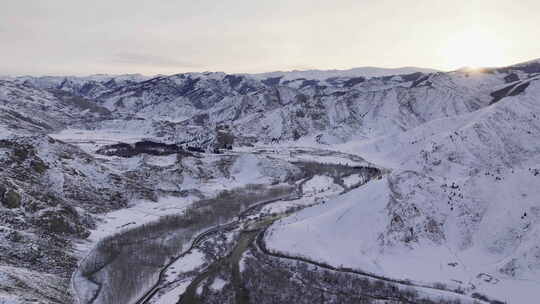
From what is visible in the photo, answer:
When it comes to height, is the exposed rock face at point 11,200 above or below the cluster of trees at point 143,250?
above

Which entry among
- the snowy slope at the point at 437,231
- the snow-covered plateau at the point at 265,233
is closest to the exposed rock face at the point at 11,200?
the snow-covered plateau at the point at 265,233

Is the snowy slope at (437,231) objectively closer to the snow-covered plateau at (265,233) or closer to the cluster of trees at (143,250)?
the snow-covered plateau at (265,233)

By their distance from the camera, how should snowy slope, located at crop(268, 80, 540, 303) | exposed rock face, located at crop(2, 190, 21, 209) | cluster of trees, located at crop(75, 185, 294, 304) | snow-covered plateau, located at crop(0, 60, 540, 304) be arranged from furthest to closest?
exposed rock face, located at crop(2, 190, 21, 209) < cluster of trees, located at crop(75, 185, 294, 304) < snowy slope, located at crop(268, 80, 540, 303) < snow-covered plateau, located at crop(0, 60, 540, 304)

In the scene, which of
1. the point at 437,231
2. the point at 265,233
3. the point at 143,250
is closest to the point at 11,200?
the point at 143,250

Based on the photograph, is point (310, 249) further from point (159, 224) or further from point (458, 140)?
point (458, 140)

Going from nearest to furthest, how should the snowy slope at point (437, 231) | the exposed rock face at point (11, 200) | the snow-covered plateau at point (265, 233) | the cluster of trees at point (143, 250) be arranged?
the snow-covered plateau at point (265, 233)
the snowy slope at point (437, 231)
the cluster of trees at point (143, 250)
the exposed rock face at point (11, 200)

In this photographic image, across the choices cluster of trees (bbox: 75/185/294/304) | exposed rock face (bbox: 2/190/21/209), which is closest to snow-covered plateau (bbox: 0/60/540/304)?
exposed rock face (bbox: 2/190/21/209)

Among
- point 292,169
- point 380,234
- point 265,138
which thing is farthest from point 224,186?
point 265,138

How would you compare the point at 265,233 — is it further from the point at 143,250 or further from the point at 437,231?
the point at 437,231

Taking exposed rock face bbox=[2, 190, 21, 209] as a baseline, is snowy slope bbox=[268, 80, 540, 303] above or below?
below

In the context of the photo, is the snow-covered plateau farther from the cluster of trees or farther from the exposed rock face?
the cluster of trees

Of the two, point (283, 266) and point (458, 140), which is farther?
point (458, 140)
